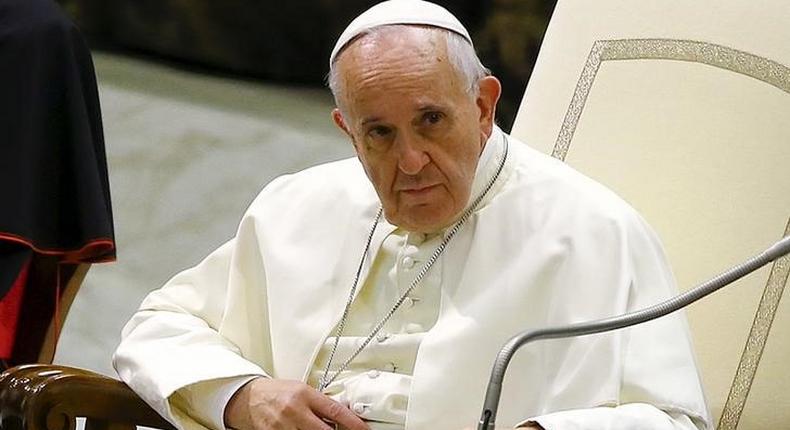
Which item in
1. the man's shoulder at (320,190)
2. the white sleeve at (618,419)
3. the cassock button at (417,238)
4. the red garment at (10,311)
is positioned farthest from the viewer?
the red garment at (10,311)

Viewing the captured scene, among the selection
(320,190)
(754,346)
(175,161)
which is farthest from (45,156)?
(175,161)

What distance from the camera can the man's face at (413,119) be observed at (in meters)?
2.53

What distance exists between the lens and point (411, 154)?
2.54m

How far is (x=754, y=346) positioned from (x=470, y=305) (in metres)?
0.53

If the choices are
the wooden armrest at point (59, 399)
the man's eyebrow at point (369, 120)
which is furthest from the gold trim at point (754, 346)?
the wooden armrest at point (59, 399)

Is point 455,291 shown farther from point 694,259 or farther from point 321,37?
point 321,37

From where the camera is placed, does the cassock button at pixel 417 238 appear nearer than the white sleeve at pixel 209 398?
No

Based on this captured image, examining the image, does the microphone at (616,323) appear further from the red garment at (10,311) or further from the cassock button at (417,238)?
the red garment at (10,311)

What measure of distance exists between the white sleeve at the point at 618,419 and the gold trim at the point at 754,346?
A: 12.4 inches

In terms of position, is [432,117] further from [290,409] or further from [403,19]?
[290,409]

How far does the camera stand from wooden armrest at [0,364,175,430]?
2.67 meters

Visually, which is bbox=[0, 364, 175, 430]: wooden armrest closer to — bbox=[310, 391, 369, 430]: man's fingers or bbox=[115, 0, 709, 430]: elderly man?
bbox=[115, 0, 709, 430]: elderly man

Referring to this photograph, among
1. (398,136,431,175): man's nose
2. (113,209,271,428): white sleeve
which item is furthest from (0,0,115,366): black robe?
(398,136,431,175): man's nose

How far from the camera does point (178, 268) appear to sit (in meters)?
5.91
